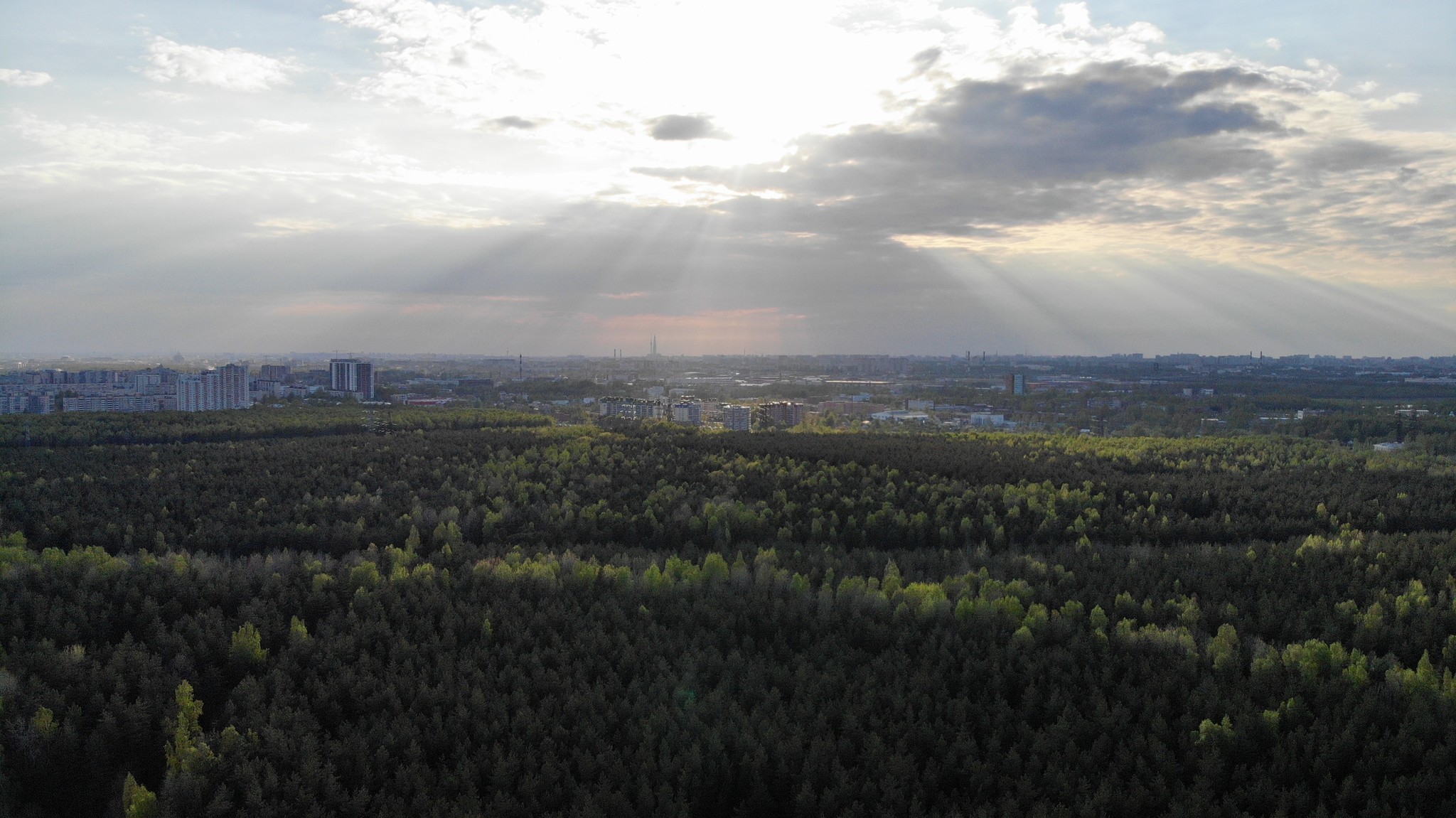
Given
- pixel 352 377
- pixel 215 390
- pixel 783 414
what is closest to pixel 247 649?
pixel 783 414


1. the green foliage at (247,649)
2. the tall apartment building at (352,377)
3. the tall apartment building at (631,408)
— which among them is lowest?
the green foliage at (247,649)

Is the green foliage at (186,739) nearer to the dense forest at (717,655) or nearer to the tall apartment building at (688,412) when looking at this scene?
the dense forest at (717,655)

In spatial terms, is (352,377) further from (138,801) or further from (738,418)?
(138,801)

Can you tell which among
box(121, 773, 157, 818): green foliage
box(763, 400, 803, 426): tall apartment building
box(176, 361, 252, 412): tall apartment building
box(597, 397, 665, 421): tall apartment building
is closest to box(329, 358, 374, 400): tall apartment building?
box(176, 361, 252, 412): tall apartment building

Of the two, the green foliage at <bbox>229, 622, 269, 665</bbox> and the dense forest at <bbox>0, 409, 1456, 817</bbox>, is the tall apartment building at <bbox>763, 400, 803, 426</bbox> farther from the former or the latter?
the green foliage at <bbox>229, 622, 269, 665</bbox>

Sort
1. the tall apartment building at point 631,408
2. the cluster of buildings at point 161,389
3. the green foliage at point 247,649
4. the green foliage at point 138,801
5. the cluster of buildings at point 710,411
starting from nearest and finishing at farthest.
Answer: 1. the green foliage at point 138,801
2. the green foliage at point 247,649
3. the cluster of buildings at point 710,411
4. the tall apartment building at point 631,408
5. the cluster of buildings at point 161,389

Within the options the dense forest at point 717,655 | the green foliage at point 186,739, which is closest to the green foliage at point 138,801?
the dense forest at point 717,655
